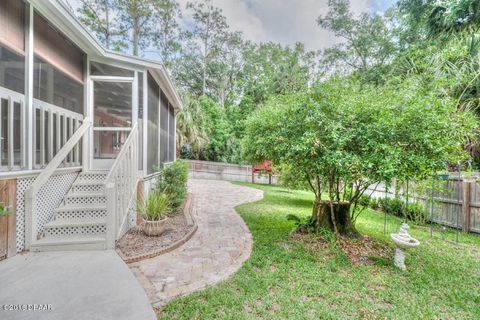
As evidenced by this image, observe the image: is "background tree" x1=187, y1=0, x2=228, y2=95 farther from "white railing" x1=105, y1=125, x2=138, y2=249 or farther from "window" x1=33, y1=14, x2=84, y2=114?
"white railing" x1=105, y1=125, x2=138, y2=249

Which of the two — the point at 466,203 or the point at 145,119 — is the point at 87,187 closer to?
the point at 145,119

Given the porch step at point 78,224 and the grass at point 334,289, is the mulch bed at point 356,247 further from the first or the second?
the porch step at point 78,224

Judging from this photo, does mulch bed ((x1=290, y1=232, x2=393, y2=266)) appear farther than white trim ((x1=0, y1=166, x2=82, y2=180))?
Yes

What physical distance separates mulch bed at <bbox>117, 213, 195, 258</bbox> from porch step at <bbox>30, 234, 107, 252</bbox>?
0.30 meters

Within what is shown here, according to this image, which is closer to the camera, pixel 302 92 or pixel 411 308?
pixel 411 308

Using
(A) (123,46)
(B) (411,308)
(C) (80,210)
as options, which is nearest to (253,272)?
(B) (411,308)

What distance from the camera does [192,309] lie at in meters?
2.41

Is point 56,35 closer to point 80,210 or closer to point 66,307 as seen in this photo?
point 80,210

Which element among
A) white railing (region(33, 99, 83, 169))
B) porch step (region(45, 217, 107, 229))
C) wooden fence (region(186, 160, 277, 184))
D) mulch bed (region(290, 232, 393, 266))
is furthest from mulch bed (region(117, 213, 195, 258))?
wooden fence (region(186, 160, 277, 184))

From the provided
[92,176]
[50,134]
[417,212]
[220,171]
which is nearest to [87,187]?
[92,176]

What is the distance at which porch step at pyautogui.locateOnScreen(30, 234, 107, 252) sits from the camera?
3408 mm

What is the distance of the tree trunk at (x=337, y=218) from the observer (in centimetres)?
461

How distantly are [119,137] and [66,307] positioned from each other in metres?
4.01

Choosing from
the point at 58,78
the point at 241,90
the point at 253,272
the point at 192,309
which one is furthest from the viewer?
the point at 241,90
